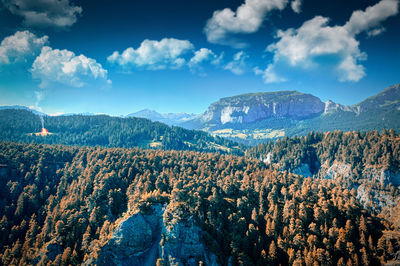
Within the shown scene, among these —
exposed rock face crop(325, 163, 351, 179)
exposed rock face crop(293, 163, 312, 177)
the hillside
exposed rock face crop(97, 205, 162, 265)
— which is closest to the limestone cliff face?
exposed rock face crop(97, 205, 162, 265)

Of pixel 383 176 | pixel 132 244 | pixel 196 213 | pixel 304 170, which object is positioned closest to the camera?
pixel 132 244

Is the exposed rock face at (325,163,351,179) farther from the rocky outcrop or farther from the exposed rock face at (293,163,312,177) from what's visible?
the exposed rock face at (293,163,312,177)

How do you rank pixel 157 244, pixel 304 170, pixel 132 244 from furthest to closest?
pixel 304 170 → pixel 157 244 → pixel 132 244

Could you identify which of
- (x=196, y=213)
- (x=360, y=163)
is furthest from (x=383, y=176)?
(x=196, y=213)

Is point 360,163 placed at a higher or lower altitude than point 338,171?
higher

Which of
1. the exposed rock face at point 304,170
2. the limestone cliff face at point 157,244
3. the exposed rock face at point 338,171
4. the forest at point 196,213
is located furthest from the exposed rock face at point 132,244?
the exposed rock face at point 338,171

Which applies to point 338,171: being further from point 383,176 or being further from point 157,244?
point 157,244

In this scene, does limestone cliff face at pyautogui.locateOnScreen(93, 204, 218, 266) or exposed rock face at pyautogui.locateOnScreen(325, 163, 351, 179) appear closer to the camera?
limestone cliff face at pyautogui.locateOnScreen(93, 204, 218, 266)
